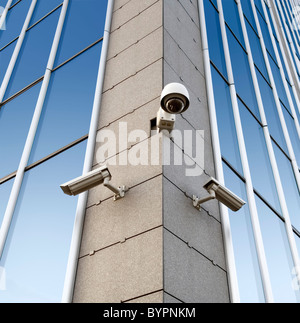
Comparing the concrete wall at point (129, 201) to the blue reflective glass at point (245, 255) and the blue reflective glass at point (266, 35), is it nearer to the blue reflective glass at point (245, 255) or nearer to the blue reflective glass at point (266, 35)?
the blue reflective glass at point (245, 255)

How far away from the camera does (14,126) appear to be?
31.0ft

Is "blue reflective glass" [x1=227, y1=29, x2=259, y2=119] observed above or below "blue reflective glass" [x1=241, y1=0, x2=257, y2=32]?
below

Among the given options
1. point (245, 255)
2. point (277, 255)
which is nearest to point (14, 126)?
point (245, 255)

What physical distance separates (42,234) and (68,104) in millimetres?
2996

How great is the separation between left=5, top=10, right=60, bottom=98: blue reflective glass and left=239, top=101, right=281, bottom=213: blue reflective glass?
16.1ft

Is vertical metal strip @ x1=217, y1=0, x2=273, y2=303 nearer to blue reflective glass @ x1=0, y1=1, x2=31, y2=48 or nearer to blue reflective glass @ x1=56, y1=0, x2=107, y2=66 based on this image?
blue reflective glass @ x1=56, y1=0, x2=107, y2=66

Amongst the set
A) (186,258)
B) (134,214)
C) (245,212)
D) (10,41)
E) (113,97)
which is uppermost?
Result: (10,41)

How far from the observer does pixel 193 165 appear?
22.6 ft

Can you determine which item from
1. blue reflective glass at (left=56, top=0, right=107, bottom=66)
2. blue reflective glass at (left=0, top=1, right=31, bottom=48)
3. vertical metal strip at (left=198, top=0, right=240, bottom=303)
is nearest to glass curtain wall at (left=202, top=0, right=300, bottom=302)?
vertical metal strip at (left=198, top=0, right=240, bottom=303)

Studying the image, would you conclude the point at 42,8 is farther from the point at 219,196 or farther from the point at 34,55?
the point at 219,196

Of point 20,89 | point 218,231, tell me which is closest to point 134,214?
point 218,231

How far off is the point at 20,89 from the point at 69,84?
1.68 meters

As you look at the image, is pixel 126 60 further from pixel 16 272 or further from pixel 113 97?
pixel 16 272

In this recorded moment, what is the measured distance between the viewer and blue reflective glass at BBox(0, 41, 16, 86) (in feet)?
37.9
